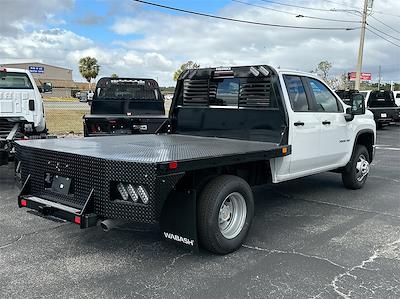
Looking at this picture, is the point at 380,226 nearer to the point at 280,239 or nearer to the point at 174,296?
the point at 280,239

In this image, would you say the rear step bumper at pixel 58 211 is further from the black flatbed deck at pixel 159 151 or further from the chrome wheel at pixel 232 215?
the chrome wheel at pixel 232 215

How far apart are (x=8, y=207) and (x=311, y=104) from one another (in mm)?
4807

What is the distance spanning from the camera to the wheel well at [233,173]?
4422 mm

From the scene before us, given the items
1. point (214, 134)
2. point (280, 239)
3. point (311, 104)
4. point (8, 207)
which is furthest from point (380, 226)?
point (8, 207)

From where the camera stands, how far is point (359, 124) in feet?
25.1

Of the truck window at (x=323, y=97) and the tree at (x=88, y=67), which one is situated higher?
the tree at (x=88, y=67)

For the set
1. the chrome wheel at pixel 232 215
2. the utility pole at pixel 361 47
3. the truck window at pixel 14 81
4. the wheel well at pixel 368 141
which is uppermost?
the utility pole at pixel 361 47

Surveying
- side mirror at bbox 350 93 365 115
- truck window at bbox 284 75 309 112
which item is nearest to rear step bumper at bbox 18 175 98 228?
truck window at bbox 284 75 309 112

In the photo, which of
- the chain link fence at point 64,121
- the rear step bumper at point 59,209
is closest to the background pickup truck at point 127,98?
the chain link fence at point 64,121

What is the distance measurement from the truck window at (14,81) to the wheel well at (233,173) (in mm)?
5920

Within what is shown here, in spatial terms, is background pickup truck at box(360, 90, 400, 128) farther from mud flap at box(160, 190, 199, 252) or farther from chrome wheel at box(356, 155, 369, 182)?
mud flap at box(160, 190, 199, 252)

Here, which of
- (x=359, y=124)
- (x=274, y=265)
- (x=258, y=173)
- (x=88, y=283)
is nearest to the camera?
(x=88, y=283)

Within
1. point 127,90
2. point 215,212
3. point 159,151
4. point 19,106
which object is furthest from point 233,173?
point 127,90

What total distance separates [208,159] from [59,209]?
155 centimetres
